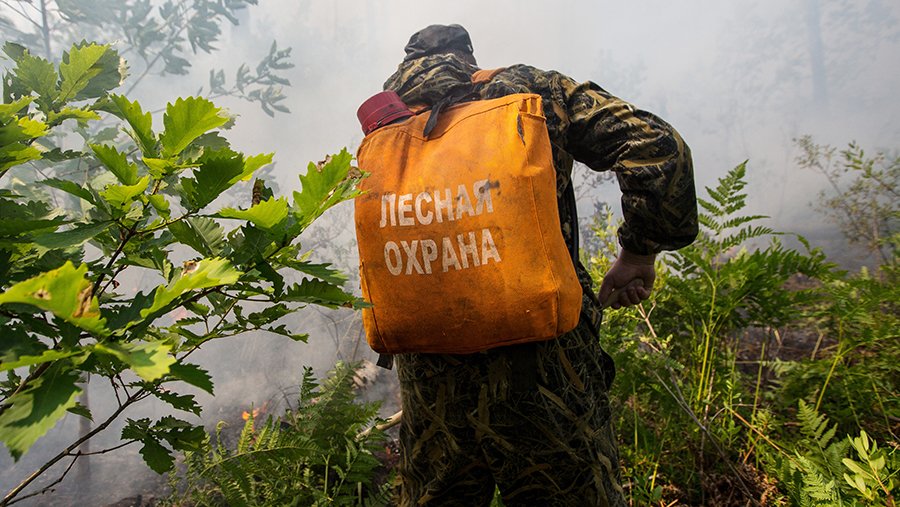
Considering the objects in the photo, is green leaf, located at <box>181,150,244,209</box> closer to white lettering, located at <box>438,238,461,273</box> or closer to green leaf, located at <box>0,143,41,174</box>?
green leaf, located at <box>0,143,41,174</box>

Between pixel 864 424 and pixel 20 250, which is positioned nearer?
pixel 20 250

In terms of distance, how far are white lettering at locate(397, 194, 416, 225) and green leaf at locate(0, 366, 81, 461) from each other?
0.54 meters

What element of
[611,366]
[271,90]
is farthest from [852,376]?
[271,90]

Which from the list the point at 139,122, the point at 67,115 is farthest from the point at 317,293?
the point at 67,115

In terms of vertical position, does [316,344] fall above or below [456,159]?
below

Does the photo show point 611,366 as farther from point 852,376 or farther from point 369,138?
point 852,376

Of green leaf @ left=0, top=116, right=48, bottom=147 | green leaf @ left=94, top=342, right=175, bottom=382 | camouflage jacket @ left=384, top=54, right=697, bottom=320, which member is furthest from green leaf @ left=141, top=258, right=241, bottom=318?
camouflage jacket @ left=384, top=54, right=697, bottom=320

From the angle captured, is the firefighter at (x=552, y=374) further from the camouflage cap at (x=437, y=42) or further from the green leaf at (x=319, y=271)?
the green leaf at (x=319, y=271)

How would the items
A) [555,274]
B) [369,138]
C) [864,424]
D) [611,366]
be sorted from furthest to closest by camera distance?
[864,424] < [611,366] < [369,138] < [555,274]

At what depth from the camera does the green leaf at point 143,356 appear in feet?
0.93

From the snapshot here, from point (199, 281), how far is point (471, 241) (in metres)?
0.50

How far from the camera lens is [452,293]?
78 centimetres

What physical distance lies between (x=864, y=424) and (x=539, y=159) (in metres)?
1.63

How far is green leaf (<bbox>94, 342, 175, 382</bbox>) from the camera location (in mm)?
282
